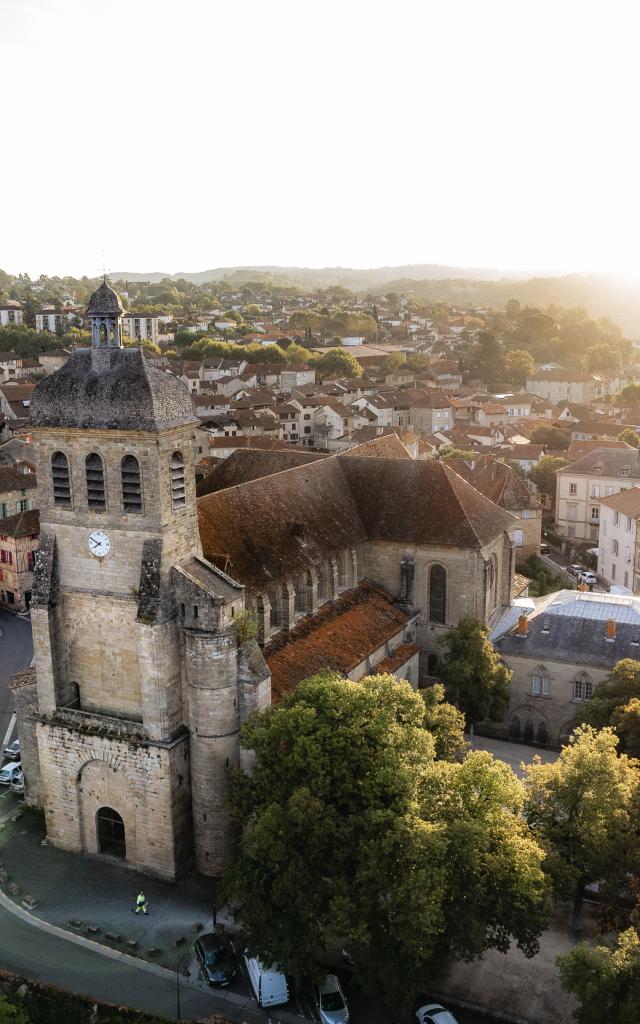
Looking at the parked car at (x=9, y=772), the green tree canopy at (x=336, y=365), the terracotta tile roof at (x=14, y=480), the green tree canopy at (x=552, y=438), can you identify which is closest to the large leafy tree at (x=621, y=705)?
the parked car at (x=9, y=772)

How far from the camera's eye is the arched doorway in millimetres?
37250

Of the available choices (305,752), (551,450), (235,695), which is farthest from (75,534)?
(551,450)

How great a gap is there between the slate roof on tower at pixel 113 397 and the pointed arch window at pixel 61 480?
4.54 feet

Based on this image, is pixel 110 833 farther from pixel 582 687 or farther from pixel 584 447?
pixel 584 447

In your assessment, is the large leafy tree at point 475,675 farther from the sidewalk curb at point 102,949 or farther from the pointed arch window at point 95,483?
the pointed arch window at point 95,483

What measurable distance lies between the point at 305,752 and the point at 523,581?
116 ft

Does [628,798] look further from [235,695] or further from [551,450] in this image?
[551,450]

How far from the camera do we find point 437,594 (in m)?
50.1

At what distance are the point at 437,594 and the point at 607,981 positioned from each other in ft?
87.0

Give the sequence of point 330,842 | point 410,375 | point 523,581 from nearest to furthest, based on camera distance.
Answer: point 330,842 < point 523,581 < point 410,375

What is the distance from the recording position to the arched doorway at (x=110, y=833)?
1467 inches

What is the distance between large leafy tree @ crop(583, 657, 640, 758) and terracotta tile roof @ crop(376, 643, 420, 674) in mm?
9536

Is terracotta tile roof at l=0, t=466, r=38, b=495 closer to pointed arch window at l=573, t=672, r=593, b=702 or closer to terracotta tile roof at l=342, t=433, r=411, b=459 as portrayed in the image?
terracotta tile roof at l=342, t=433, r=411, b=459

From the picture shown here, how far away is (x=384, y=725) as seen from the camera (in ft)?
102
